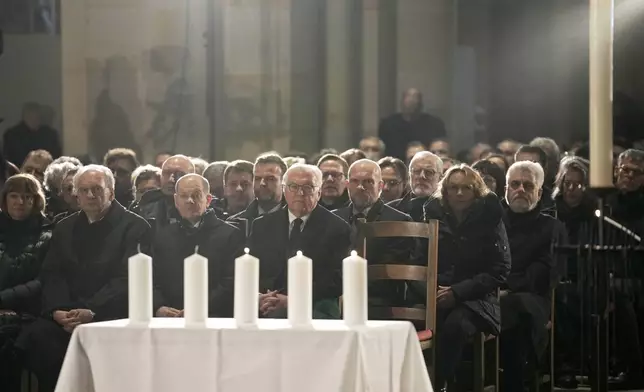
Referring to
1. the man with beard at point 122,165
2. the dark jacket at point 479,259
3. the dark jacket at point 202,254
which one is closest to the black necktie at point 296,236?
the dark jacket at point 202,254

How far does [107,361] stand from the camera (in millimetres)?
3254

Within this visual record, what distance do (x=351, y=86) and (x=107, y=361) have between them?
71.9 inches

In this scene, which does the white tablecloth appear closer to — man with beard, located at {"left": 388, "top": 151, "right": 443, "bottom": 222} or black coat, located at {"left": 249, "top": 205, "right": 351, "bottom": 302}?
black coat, located at {"left": 249, "top": 205, "right": 351, "bottom": 302}

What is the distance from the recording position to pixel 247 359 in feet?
10.4

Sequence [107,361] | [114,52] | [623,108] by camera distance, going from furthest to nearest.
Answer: [114,52], [623,108], [107,361]

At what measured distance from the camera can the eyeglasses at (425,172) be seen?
4.47 meters

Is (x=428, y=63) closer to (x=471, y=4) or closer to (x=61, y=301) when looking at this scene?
(x=471, y=4)

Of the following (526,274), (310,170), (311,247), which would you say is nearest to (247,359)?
(311,247)

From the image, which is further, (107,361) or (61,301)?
(61,301)

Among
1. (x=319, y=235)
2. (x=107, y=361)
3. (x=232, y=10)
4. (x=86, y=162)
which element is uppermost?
(x=232, y=10)

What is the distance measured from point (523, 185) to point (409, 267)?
0.68 metres

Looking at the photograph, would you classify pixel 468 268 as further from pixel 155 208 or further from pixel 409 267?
pixel 155 208

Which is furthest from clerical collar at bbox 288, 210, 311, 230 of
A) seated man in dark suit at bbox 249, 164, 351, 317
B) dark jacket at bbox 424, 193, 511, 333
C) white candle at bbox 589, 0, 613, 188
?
white candle at bbox 589, 0, 613, 188

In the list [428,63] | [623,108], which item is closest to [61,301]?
[428,63]
